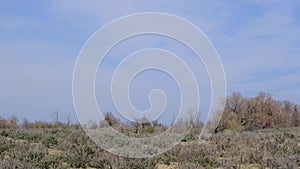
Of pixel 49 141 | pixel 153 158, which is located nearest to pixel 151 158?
pixel 153 158

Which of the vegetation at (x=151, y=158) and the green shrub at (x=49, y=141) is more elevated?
the green shrub at (x=49, y=141)

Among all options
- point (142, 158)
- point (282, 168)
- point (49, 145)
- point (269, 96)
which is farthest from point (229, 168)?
point (269, 96)

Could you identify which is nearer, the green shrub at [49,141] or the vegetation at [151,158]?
the vegetation at [151,158]

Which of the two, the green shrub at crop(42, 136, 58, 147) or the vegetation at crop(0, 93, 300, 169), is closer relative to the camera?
the vegetation at crop(0, 93, 300, 169)

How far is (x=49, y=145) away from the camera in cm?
1262

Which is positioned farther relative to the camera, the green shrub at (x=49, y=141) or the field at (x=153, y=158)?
the green shrub at (x=49, y=141)

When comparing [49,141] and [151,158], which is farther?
[49,141]

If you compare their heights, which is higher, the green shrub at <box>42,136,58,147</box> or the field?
the green shrub at <box>42,136,58,147</box>

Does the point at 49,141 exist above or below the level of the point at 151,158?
above

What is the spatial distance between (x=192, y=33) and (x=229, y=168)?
10.5ft

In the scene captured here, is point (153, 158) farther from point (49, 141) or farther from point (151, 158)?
point (49, 141)

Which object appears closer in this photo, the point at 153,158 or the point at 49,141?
the point at 153,158

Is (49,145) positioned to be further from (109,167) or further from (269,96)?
(269,96)

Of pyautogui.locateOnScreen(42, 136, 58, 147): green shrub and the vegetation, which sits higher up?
pyautogui.locateOnScreen(42, 136, 58, 147): green shrub
